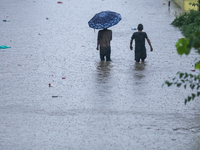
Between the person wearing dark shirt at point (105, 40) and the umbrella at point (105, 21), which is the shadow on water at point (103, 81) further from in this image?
the umbrella at point (105, 21)

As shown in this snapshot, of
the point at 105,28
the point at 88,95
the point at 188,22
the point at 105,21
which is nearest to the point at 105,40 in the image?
the point at 105,28

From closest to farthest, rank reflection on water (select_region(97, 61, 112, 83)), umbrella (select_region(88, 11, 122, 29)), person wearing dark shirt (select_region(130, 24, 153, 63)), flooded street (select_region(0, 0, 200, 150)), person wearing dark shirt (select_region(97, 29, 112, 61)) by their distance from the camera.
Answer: flooded street (select_region(0, 0, 200, 150)), reflection on water (select_region(97, 61, 112, 83)), person wearing dark shirt (select_region(130, 24, 153, 63)), umbrella (select_region(88, 11, 122, 29)), person wearing dark shirt (select_region(97, 29, 112, 61))

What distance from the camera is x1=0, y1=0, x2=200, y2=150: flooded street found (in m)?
6.44

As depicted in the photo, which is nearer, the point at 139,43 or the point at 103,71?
the point at 103,71

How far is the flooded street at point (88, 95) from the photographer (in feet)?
21.1

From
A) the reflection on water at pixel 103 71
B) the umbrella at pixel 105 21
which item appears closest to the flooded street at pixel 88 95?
the reflection on water at pixel 103 71

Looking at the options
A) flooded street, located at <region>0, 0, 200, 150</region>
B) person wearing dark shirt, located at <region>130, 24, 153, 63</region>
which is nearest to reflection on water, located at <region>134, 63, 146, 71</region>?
flooded street, located at <region>0, 0, 200, 150</region>

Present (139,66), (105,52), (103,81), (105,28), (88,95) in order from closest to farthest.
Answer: (88,95)
(103,81)
(139,66)
(105,28)
(105,52)

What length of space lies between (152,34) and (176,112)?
9305 mm

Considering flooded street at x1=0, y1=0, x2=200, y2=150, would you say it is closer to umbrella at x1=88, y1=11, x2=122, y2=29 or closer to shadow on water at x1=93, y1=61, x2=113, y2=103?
shadow on water at x1=93, y1=61, x2=113, y2=103

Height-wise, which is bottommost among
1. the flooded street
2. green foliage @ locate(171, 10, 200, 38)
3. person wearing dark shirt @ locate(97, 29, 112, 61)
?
the flooded street

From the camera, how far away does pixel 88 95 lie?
8852 mm

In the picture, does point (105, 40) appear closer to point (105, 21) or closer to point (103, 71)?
point (105, 21)

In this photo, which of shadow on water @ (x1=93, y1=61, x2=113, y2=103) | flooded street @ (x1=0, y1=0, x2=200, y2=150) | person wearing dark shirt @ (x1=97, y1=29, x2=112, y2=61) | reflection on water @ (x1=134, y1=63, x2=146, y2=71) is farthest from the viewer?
person wearing dark shirt @ (x1=97, y1=29, x2=112, y2=61)
